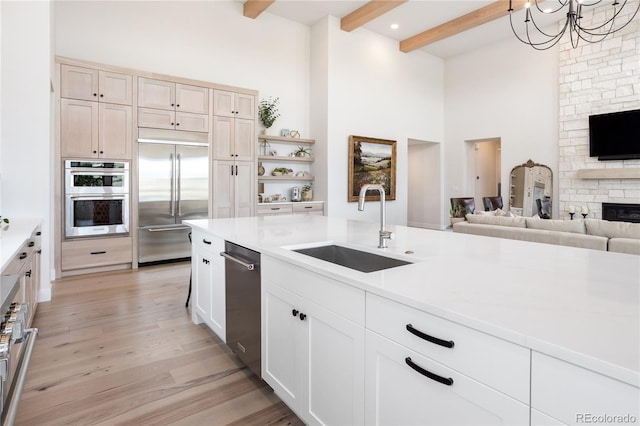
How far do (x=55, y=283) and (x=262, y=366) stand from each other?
3.40 m

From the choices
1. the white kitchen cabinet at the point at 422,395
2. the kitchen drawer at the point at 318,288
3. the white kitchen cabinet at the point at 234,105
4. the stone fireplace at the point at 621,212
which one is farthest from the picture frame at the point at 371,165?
the white kitchen cabinet at the point at 422,395

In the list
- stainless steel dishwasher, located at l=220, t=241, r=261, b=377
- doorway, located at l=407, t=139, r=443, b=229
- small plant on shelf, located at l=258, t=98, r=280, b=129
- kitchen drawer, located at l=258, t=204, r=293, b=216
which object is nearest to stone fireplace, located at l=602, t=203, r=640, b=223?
doorway, located at l=407, t=139, r=443, b=229

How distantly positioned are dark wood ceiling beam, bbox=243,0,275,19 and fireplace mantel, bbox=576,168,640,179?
5952 mm

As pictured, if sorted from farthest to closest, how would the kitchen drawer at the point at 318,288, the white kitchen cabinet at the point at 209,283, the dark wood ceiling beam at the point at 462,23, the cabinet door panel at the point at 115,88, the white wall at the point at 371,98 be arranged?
the white wall at the point at 371,98, the dark wood ceiling beam at the point at 462,23, the cabinet door panel at the point at 115,88, the white kitchen cabinet at the point at 209,283, the kitchen drawer at the point at 318,288

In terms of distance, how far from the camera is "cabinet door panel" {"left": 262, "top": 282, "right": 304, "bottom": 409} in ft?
5.23

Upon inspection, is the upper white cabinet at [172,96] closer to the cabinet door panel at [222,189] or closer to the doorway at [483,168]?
the cabinet door panel at [222,189]

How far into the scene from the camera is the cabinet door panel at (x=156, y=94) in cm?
468

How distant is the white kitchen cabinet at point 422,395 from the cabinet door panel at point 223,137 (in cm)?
460

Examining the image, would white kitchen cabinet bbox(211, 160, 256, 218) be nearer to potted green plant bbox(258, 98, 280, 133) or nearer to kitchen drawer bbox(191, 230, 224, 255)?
potted green plant bbox(258, 98, 280, 133)

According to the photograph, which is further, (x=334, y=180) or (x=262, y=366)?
(x=334, y=180)

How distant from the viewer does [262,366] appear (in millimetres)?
1883

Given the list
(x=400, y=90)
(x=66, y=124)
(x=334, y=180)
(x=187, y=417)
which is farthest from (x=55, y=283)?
(x=400, y=90)

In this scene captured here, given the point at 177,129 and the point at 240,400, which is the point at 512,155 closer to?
the point at 177,129

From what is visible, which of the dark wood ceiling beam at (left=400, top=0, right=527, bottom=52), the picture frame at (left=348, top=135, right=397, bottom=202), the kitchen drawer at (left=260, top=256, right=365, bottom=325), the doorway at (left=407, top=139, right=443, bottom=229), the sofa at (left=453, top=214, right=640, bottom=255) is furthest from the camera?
the doorway at (left=407, top=139, right=443, bottom=229)
